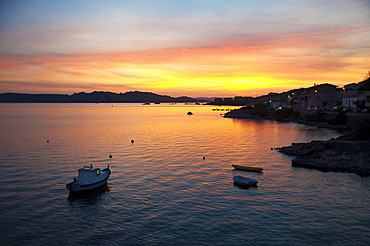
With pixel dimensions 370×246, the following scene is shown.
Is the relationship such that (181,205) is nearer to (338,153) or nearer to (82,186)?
(82,186)

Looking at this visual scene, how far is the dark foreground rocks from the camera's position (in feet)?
140

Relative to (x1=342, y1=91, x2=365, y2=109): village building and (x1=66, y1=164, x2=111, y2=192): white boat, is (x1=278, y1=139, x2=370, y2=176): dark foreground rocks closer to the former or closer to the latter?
(x1=66, y1=164, x2=111, y2=192): white boat

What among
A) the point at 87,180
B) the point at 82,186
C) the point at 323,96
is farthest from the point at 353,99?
the point at 82,186

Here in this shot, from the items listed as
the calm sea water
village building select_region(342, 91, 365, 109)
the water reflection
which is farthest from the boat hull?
village building select_region(342, 91, 365, 109)

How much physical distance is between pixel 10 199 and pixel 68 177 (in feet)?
30.7

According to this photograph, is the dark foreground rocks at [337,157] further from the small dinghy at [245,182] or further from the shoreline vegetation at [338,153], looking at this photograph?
the small dinghy at [245,182]

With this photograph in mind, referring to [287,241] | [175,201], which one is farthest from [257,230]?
[175,201]

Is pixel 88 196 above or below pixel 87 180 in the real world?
below

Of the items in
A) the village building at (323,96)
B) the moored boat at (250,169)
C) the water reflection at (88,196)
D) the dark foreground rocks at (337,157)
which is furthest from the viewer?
the village building at (323,96)

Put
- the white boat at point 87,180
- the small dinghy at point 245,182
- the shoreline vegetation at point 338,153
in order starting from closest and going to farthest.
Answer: the white boat at point 87,180 → the small dinghy at point 245,182 → the shoreline vegetation at point 338,153

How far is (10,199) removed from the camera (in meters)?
32.4

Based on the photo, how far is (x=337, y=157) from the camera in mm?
46562

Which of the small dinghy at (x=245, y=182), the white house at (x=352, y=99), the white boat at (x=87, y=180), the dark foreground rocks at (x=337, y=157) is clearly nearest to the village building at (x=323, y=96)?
the white house at (x=352, y=99)

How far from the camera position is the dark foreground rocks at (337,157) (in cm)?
4266
